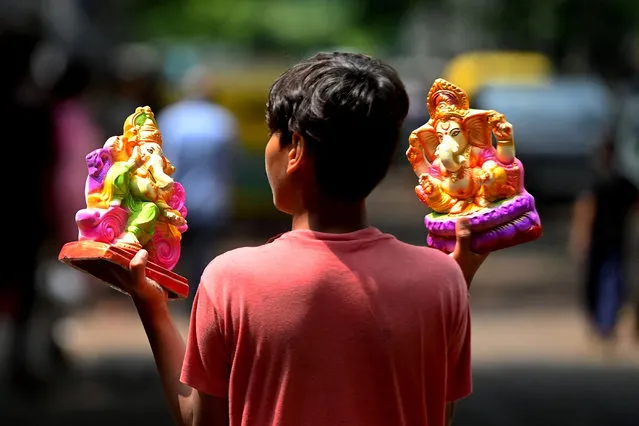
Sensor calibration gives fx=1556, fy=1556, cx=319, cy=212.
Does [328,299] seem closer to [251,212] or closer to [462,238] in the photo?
[462,238]

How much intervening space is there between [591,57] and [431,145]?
20820mm

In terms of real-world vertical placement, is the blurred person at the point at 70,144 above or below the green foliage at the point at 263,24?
above

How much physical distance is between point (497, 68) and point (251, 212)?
32.6ft

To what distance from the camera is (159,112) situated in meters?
14.2

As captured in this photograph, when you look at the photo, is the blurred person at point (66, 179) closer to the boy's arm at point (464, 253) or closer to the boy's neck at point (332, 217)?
the boy's arm at point (464, 253)

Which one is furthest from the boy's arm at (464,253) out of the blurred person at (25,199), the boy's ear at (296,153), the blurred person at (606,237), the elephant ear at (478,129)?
the blurred person at (606,237)

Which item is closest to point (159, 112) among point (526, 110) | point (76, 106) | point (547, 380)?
point (76, 106)

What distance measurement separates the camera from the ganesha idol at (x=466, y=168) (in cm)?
310

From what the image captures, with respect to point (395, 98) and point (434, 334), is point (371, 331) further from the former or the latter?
point (395, 98)

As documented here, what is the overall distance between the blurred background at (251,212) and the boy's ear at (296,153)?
108 inches

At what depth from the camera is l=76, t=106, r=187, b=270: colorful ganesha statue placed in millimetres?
3039

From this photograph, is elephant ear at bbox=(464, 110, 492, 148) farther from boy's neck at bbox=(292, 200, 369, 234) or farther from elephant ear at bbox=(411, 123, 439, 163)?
boy's neck at bbox=(292, 200, 369, 234)

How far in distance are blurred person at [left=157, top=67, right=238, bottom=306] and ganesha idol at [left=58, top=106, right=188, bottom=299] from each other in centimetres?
798

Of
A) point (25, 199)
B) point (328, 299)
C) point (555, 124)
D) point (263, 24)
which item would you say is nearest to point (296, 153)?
point (328, 299)
